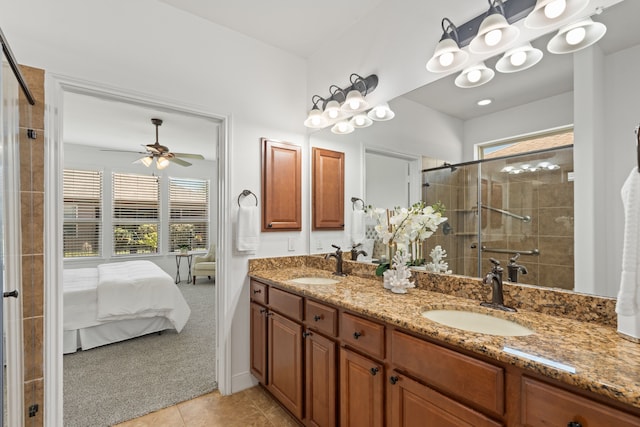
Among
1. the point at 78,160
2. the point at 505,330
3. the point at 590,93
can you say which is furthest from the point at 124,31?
the point at 78,160

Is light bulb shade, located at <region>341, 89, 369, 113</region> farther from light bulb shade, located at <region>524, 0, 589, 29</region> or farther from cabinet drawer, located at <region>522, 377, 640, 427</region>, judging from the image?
cabinet drawer, located at <region>522, 377, 640, 427</region>

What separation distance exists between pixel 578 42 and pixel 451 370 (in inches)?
56.1

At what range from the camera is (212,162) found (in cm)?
701

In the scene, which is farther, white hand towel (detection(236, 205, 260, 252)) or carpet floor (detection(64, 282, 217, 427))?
white hand towel (detection(236, 205, 260, 252))

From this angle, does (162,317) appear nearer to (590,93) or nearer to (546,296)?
(546,296)

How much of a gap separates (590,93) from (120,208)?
6.96 meters

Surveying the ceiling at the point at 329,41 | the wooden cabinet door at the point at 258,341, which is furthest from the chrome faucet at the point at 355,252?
the ceiling at the point at 329,41

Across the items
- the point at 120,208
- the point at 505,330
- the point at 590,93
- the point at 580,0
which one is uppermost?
the point at 580,0

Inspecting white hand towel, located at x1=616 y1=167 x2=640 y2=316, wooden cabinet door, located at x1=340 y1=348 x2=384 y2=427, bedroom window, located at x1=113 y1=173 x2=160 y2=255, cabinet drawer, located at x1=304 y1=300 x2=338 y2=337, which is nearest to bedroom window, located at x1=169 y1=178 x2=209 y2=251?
bedroom window, located at x1=113 y1=173 x2=160 y2=255

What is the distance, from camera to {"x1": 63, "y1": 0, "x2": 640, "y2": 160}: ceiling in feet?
4.08

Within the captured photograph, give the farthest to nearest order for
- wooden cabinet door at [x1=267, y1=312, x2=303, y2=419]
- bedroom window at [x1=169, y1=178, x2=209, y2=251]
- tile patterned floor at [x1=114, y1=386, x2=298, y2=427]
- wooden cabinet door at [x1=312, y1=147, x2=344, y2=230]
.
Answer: bedroom window at [x1=169, y1=178, x2=209, y2=251], wooden cabinet door at [x1=312, y1=147, x2=344, y2=230], tile patterned floor at [x1=114, y1=386, x2=298, y2=427], wooden cabinet door at [x1=267, y1=312, x2=303, y2=419]

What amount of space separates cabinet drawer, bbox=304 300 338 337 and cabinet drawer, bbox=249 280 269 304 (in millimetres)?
538

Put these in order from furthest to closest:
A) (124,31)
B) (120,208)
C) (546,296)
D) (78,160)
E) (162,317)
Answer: (120,208)
(78,160)
(162,317)
(124,31)
(546,296)

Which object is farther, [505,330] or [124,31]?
[124,31]
